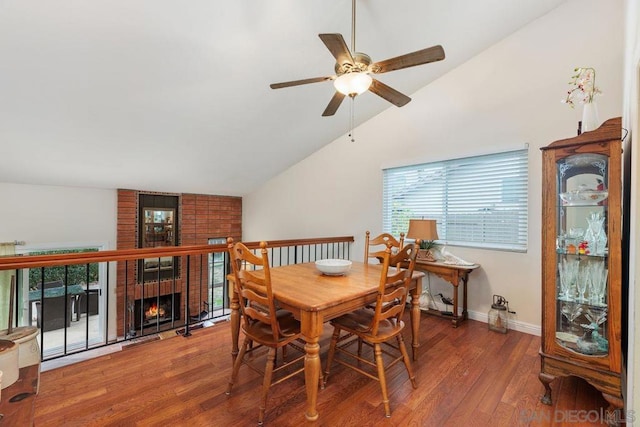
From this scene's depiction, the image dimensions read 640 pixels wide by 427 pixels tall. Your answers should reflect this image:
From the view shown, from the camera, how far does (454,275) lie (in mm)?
3121

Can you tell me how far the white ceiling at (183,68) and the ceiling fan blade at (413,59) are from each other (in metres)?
0.98

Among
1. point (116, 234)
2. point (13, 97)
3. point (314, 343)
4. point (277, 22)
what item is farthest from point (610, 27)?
point (116, 234)

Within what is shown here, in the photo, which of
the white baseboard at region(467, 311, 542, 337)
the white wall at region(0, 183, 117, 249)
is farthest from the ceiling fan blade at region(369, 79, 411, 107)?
the white wall at region(0, 183, 117, 249)

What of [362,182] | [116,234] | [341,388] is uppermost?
[362,182]

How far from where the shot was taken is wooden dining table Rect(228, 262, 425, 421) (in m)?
1.68

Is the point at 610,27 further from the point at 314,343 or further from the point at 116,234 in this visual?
the point at 116,234

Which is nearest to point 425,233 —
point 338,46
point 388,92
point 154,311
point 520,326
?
point 520,326

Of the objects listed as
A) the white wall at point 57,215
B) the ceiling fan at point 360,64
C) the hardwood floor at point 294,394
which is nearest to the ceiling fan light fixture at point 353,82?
the ceiling fan at point 360,64

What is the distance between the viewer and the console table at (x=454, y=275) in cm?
312

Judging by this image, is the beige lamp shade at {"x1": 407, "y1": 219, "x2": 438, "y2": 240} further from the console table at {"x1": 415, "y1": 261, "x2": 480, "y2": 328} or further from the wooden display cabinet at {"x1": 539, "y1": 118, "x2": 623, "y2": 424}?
the wooden display cabinet at {"x1": 539, "y1": 118, "x2": 623, "y2": 424}

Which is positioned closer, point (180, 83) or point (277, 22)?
point (277, 22)

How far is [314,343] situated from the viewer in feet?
5.55

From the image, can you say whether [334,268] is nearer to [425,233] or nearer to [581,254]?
[425,233]

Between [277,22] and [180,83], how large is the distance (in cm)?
116
